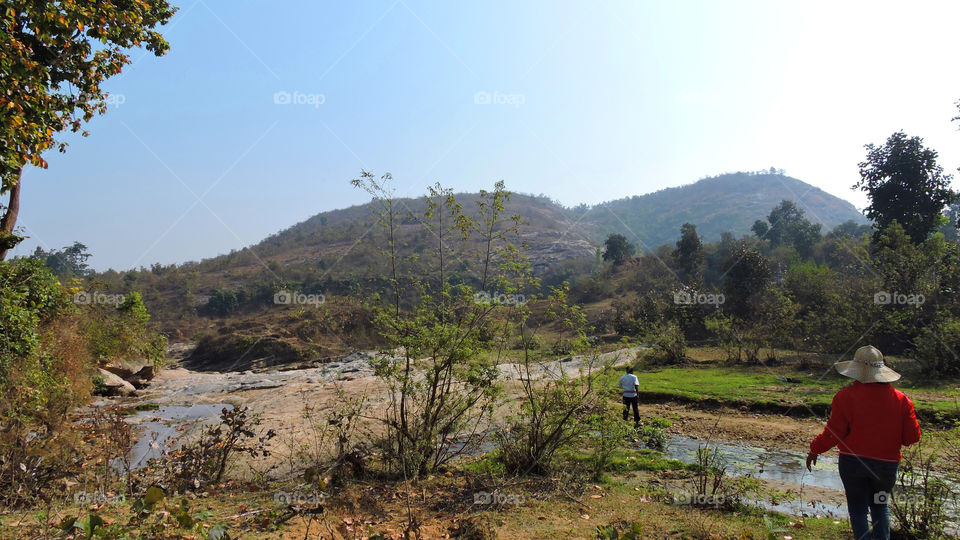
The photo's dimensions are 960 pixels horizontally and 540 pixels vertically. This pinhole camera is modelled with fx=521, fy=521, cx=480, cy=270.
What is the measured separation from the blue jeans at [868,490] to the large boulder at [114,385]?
25.3 metres

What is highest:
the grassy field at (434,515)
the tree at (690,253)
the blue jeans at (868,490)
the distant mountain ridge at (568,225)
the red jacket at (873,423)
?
the distant mountain ridge at (568,225)

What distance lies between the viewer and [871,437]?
477cm

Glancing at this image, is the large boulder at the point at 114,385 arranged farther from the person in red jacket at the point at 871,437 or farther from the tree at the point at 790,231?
the tree at the point at 790,231

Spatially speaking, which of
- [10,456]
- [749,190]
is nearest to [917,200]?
[10,456]

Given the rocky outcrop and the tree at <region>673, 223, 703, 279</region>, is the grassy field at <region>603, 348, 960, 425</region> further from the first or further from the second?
the rocky outcrop

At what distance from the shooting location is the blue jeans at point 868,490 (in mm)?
4707

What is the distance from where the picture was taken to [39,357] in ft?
41.5

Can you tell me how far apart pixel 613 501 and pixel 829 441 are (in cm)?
305

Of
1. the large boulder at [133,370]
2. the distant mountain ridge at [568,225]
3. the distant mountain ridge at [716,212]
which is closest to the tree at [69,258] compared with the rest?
the distant mountain ridge at [568,225]

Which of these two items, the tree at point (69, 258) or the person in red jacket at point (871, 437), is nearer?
the person in red jacket at point (871, 437)

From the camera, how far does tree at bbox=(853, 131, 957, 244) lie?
29.4m

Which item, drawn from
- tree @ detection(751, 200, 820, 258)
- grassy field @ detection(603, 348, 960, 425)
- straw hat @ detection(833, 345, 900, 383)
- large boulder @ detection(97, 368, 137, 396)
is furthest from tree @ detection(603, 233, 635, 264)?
straw hat @ detection(833, 345, 900, 383)

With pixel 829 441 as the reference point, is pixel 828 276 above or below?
above

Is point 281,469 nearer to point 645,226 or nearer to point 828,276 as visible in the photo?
point 828,276
